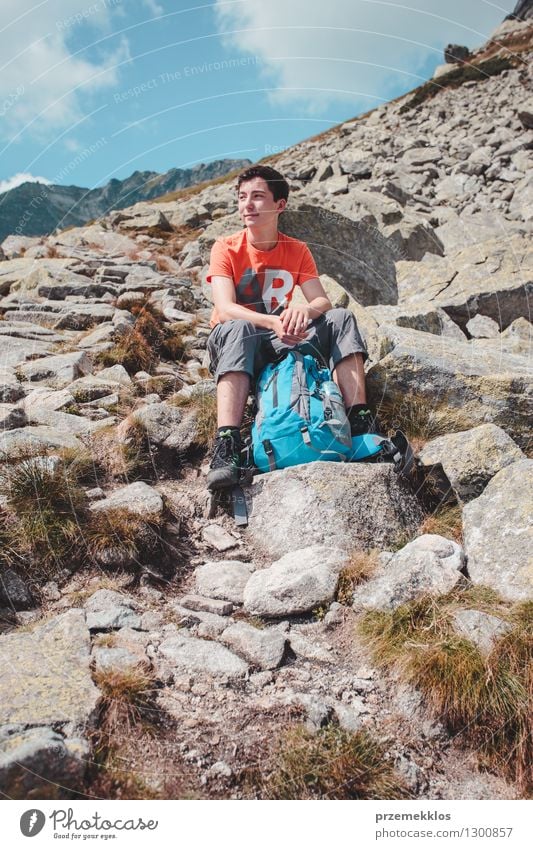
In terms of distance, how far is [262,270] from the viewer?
6.34 meters

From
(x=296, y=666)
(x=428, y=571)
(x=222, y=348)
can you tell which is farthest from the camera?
(x=222, y=348)

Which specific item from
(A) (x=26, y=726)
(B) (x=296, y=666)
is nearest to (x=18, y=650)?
(A) (x=26, y=726)

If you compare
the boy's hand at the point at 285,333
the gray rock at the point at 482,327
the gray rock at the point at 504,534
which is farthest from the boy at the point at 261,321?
the gray rock at the point at 482,327

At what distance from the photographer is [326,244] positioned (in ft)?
39.3

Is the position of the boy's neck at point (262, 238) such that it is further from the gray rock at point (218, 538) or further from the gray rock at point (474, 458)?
the gray rock at point (218, 538)

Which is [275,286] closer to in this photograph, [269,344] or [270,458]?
[269,344]

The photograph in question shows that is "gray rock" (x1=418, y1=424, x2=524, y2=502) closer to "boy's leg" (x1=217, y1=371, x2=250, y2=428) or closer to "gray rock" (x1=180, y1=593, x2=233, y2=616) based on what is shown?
"boy's leg" (x1=217, y1=371, x2=250, y2=428)

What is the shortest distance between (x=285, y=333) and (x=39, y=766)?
3.99 meters

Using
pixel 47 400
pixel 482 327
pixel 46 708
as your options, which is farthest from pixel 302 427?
pixel 482 327

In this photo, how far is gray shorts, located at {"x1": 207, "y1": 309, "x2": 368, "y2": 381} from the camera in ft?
17.9

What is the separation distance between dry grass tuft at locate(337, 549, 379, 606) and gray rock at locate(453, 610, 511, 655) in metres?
0.76

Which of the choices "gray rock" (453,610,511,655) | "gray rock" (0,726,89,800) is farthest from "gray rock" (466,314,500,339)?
"gray rock" (0,726,89,800)

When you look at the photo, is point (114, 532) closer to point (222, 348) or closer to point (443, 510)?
point (222, 348)
